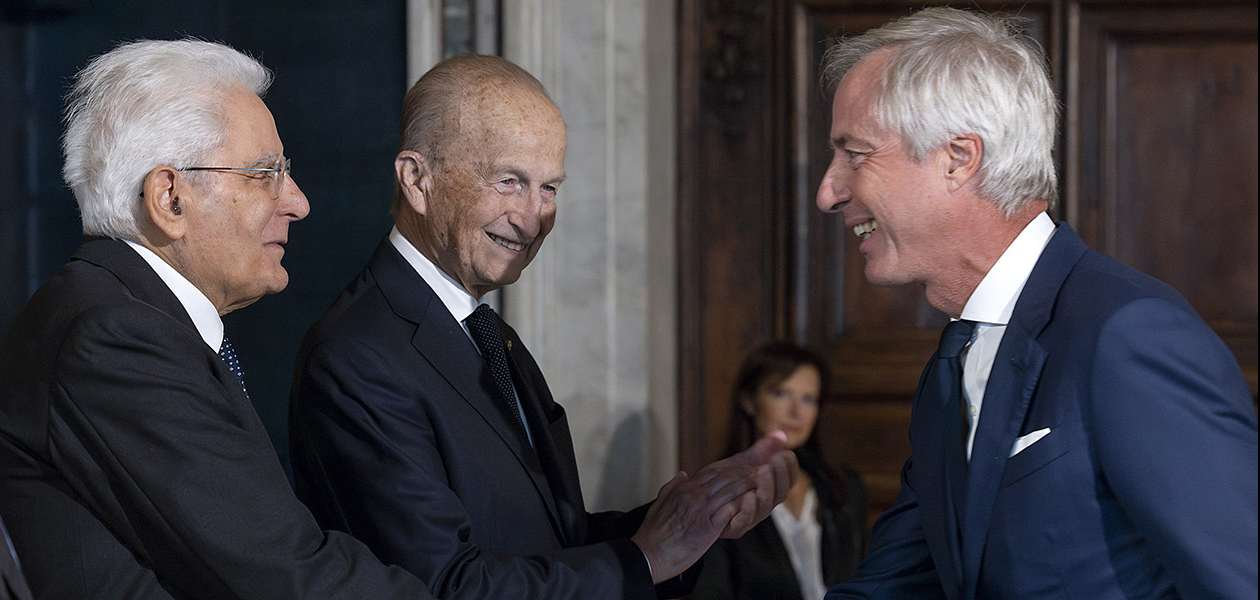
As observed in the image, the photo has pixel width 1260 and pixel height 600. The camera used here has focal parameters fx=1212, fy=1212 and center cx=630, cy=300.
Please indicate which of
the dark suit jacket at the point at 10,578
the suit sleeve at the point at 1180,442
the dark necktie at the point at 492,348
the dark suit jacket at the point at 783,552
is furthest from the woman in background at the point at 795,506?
the dark suit jacket at the point at 10,578

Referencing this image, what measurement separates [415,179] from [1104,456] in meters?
1.16

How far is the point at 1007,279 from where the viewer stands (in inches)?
61.8

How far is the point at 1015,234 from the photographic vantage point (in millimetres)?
1600

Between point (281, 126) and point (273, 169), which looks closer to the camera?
point (273, 169)

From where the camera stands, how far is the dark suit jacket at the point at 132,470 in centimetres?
139

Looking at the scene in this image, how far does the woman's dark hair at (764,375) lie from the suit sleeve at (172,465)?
217cm

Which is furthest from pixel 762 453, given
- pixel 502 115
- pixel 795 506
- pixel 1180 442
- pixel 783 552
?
pixel 795 506

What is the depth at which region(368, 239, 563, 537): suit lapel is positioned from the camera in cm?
185

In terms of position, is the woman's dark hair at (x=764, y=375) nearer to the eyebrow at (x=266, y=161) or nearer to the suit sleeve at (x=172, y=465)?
the eyebrow at (x=266, y=161)

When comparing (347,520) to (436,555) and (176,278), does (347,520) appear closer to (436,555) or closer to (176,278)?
(436,555)

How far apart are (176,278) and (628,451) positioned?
220 cm

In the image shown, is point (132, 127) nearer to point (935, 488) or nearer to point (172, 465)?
point (172, 465)

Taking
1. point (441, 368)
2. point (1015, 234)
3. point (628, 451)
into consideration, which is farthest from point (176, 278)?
point (628, 451)

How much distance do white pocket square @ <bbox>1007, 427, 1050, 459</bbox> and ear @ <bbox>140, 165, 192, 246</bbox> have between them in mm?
1102
